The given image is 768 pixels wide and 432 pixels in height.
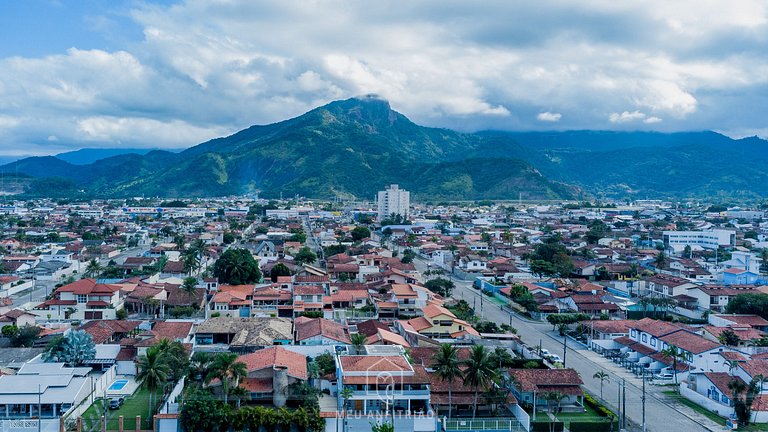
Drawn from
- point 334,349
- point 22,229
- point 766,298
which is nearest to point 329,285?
point 334,349

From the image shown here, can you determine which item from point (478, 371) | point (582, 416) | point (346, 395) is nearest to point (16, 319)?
point (346, 395)

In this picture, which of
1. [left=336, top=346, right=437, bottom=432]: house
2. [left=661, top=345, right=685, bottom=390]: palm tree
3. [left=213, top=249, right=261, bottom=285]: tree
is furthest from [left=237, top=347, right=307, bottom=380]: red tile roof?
[left=213, top=249, right=261, bottom=285]: tree

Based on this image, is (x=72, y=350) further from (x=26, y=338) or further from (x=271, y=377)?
(x=271, y=377)

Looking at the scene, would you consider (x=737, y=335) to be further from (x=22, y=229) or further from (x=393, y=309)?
(x=22, y=229)

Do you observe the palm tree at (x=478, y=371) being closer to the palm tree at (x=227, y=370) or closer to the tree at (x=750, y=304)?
the palm tree at (x=227, y=370)

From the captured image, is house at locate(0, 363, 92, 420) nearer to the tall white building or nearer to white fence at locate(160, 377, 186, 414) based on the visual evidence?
white fence at locate(160, 377, 186, 414)
